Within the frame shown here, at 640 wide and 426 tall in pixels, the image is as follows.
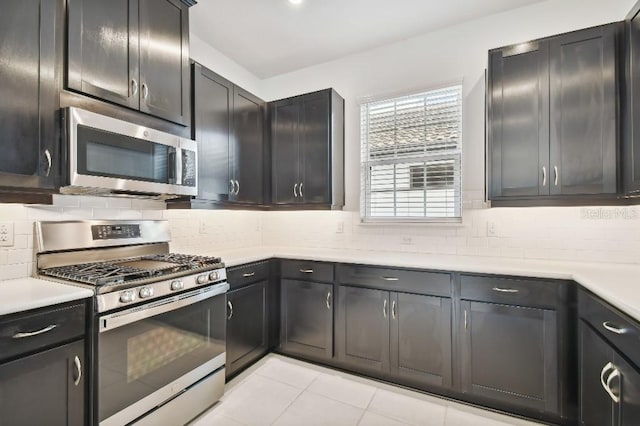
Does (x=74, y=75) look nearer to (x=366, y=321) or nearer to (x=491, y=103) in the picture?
(x=366, y=321)

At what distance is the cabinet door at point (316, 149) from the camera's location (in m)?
2.92

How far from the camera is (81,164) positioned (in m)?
1.64

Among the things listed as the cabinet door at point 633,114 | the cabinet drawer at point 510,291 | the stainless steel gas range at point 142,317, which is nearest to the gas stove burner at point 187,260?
the stainless steel gas range at point 142,317

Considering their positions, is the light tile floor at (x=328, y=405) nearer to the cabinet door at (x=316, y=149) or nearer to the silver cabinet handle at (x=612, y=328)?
→ the silver cabinet handle at (x=612, y=328)

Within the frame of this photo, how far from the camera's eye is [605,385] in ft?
4.76

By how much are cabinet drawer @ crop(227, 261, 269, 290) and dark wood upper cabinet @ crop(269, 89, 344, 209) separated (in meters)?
0.73

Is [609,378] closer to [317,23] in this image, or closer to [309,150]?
[309,150]

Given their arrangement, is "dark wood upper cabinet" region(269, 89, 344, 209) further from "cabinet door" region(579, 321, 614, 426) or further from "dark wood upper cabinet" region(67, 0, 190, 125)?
"cabinet door" region(579, 321, 614, 426)

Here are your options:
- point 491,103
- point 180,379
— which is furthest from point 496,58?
point 180,379

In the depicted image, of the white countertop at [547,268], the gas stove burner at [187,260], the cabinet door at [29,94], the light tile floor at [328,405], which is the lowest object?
the light tile floor at [328,405]

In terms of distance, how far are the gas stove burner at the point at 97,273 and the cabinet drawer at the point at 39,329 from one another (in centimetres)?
14

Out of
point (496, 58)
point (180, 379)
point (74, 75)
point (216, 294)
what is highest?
point (496, 58)

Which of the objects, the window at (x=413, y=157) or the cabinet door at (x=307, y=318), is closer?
the cabinet door at (x=307, y=318)

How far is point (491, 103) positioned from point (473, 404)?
216 centimetres
